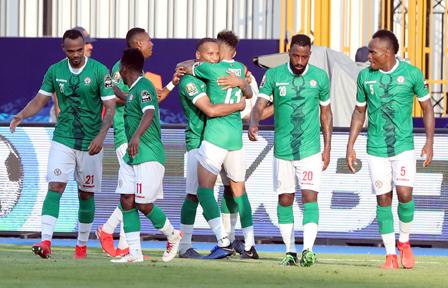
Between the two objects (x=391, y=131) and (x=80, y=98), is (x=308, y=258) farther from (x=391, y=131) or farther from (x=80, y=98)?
(x=80, y=98)

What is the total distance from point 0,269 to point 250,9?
11.8 meters

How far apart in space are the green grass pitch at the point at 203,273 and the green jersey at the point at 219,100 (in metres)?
1.18

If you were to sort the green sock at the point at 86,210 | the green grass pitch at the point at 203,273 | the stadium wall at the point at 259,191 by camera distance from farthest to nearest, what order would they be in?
1. the stadium wall at the point at 259,191
2. the green sock at the point at 86,210
3. the green grass pitch at the point at 203,273

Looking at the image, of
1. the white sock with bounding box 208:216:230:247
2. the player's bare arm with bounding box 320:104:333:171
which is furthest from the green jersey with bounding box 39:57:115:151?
the player's bare arm with bounding box 320:104:333:171

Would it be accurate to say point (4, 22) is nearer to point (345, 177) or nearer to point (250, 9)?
point (250, 9)

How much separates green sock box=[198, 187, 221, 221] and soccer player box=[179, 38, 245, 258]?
0.36 meters

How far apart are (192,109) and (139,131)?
1444 mm

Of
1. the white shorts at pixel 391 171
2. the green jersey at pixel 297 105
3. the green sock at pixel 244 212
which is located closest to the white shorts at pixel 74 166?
the green sock at pixel 244 212

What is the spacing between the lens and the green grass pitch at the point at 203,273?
1170 centimetres

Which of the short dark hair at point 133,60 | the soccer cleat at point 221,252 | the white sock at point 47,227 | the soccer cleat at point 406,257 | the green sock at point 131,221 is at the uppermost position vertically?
the short dark hair at point 133,60

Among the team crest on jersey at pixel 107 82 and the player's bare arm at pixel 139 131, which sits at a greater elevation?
the team crest on jersey at pixel 107 82

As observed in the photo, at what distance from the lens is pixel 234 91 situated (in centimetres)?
1439

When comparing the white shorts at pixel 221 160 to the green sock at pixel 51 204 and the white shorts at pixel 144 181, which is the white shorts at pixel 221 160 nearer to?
the white shorts at pixel 144 181

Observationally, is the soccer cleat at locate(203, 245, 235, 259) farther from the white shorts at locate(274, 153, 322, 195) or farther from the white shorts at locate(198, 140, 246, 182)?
the white shorts at locate(274, 153, 322, 195)
